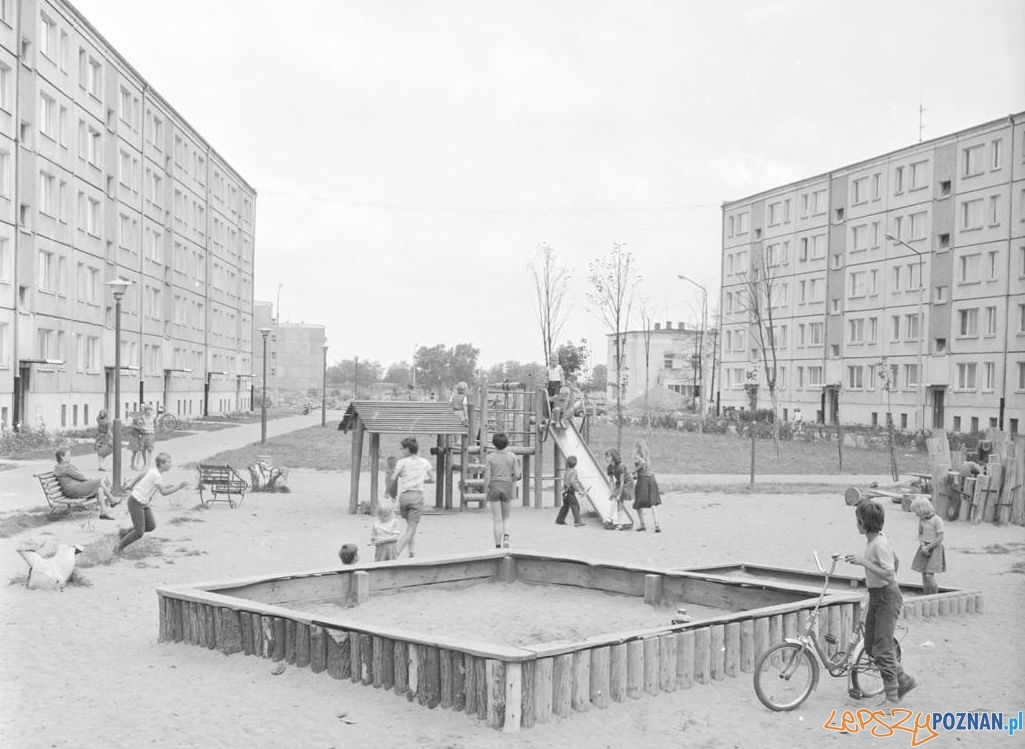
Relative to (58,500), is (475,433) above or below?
above

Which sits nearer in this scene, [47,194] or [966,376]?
[47,194]

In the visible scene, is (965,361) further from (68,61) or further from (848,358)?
(68,61)

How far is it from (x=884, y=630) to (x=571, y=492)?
11.9 m

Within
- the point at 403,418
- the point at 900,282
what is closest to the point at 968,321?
the point at 900,282

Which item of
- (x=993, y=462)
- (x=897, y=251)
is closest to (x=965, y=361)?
(x=897, y=251)

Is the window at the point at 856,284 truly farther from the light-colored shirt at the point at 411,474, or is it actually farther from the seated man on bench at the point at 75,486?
the light-colored shirt at the point at 411,474

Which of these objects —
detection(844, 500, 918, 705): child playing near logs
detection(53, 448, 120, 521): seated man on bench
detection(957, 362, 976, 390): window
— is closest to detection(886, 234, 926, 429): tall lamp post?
detection(957, 362, 976, 390): window

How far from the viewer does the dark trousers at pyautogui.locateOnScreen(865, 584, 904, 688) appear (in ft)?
26.0

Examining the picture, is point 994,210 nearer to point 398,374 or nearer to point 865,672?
point 865,672

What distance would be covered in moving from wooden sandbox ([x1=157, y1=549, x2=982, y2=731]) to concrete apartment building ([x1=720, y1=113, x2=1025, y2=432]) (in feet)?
103

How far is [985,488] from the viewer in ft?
68.7

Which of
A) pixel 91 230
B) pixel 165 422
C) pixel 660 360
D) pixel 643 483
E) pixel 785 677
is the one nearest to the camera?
pixel 785 677

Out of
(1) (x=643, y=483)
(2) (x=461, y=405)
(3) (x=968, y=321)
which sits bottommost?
(1) (x=643, y=483)

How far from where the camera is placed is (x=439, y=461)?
867 inches
